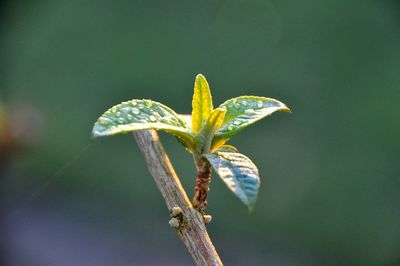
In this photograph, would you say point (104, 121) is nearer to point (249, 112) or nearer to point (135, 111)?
point (135, 111)

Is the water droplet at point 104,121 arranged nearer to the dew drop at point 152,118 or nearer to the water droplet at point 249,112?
the dew drop at point 152,118

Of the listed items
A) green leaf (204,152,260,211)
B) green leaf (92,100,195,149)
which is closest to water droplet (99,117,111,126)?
green leaf (92,100,195,149)

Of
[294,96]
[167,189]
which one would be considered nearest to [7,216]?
[294,96]

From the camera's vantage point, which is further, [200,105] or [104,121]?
[200,105]

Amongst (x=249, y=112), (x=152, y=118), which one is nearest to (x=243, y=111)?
(x=249, y=112)

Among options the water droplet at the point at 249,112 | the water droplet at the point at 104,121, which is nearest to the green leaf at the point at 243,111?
the water droplet at the point at 249,112

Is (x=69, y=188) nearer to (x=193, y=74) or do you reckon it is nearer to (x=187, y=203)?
(x=193, y=74)

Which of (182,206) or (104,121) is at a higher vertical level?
(104,121)
